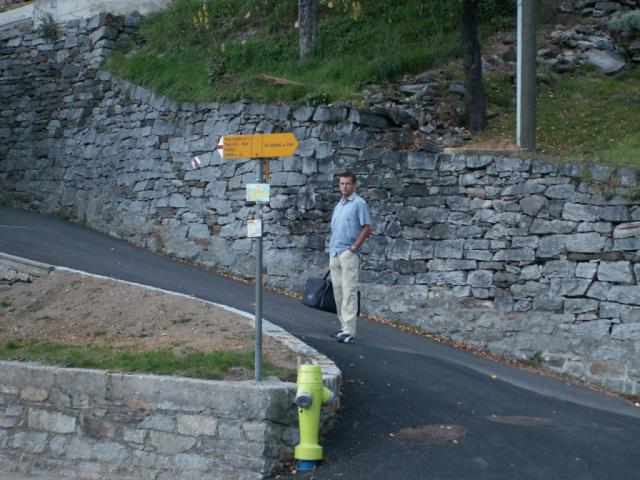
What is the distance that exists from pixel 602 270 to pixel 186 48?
995 centimetres

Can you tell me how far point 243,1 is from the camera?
17984 mm

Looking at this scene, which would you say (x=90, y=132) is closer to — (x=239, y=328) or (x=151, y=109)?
(x=151, y=109)

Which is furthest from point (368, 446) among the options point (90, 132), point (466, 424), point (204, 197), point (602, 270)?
point (90, 132)

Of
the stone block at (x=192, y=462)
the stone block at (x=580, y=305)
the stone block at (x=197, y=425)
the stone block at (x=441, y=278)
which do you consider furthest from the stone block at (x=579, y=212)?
the stone block at (x=192, y=462)

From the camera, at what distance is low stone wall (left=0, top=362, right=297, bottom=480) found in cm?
704

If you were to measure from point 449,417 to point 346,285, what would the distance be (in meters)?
2.22

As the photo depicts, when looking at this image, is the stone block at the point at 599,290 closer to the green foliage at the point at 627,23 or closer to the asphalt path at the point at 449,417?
the asphalt path at the point at 449,417

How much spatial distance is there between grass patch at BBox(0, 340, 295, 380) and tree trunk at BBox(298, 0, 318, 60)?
26.7ft

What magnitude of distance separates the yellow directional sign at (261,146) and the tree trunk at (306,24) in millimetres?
8040

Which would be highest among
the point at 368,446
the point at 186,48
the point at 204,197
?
the point at 186,48

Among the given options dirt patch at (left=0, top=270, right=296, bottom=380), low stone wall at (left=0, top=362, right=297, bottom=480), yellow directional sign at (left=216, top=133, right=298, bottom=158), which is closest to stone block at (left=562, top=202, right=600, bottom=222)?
dirt patch at (left=0, top=270, right=296, bottom=380)

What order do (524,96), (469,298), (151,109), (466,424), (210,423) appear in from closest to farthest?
(210,423) → (466,424) → (469,298) → (524,96) → (151,109)

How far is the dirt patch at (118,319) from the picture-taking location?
8.58 metres

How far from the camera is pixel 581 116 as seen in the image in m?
12.9
